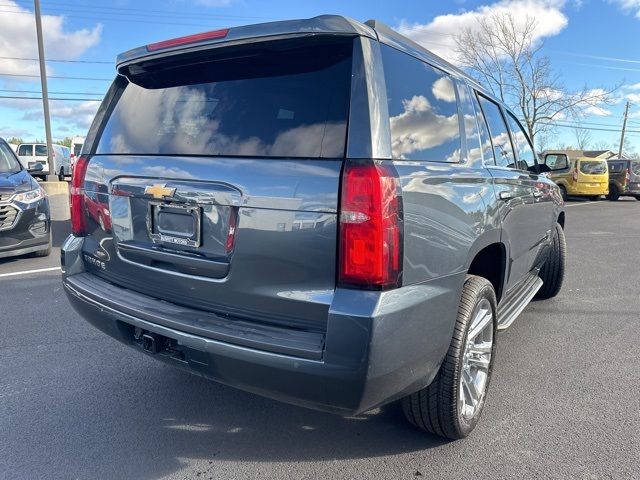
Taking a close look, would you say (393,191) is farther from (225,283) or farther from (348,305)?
(225,283)

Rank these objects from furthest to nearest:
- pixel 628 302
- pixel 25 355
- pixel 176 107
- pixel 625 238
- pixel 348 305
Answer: pixel 625 238 < pixel 628 302 < pixel 25 355 < pixel 176 107 < pixel 348 305

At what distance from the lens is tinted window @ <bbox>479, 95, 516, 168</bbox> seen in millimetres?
3330

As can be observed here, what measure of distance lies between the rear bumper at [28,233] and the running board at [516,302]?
5.89 metres

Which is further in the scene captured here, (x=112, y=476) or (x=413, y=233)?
(x=112, y=476)

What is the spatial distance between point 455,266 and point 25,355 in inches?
127

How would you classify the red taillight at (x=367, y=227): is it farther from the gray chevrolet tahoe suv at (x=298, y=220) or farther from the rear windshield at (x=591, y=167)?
the rear windshield at (x=591, y=167)

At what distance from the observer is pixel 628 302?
5.16 metres

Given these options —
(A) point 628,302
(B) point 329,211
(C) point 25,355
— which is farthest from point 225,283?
(A) point 628,302

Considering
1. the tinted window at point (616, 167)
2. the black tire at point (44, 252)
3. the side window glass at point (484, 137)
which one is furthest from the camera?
the tinted window at point (616, 167)

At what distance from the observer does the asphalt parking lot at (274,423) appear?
237cm

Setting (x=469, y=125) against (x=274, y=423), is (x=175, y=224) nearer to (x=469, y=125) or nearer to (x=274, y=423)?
(x=274, y=423)

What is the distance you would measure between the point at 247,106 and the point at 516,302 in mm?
2555

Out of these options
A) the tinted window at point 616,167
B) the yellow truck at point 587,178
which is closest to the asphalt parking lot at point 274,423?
the yellow truck at point 587,178

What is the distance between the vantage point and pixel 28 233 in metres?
6.40
